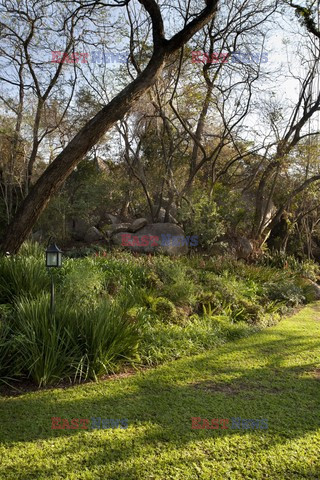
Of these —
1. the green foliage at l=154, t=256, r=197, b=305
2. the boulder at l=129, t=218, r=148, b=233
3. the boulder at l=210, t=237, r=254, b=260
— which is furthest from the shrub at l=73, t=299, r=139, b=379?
the boulder at l=129, t=218, r=148, b=233

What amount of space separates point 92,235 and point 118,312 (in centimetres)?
979

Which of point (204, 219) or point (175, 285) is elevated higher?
point (204, 219)

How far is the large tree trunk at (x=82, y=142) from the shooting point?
20.9ft

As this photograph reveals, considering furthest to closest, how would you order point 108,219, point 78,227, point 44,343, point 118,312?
1. point 108,219
2. point 78,227
3. point 118,312
4. point 44,343

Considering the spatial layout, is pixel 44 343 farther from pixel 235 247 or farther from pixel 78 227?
pixel 78 227

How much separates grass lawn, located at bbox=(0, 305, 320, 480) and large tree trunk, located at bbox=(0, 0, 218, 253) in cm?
367

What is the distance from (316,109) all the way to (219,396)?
12505mm

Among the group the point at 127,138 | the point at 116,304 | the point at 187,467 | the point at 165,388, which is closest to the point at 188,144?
the point at 127,138

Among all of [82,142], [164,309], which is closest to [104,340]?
[164,309]

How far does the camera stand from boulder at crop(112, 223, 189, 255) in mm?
12086

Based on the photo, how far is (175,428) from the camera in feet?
10.1

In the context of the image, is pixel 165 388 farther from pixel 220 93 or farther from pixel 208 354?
pixel 220 93

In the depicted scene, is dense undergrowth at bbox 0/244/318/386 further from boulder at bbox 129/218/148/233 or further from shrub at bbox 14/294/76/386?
boulder at bbox 129/218/148/233

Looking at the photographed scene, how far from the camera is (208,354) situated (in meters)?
4.98
